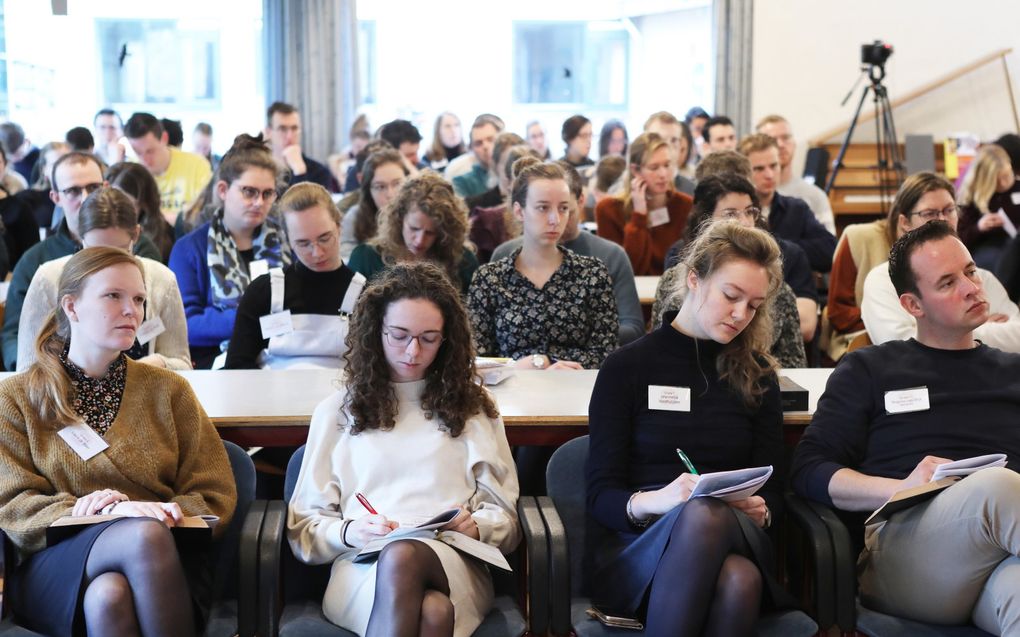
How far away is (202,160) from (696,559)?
555cm

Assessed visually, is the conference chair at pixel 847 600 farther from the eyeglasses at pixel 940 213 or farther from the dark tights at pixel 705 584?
the eyeglasses at pixel 940 213

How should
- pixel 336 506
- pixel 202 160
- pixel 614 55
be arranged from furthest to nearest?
pixel 614 55
pixel 202 160
pixel 336 506

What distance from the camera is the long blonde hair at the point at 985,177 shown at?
511 cm

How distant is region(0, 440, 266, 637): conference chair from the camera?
2.19 m

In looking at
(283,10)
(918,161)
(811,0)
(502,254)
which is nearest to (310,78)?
(283,10)

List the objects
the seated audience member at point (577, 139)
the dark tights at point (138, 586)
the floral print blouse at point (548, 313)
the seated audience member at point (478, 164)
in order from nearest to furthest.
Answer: the dark tights at point (138, 586) < the floral print blouse at point (548, 313) < the seated audience member at point (478, 164) < the seated audience member at point (577, 139)

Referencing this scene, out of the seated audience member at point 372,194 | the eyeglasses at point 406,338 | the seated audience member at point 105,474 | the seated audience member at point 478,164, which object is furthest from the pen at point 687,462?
the seated audience member at point 478,164

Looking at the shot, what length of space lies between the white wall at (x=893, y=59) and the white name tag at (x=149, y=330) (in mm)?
7783

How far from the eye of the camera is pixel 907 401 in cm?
255

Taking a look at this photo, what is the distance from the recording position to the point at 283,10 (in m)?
10.0

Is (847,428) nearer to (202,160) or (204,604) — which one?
(204,604)

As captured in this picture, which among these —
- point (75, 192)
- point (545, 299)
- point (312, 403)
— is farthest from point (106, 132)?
point (312, 403)

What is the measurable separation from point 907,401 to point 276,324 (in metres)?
1.88

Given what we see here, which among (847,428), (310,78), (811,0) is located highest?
(811,0)
